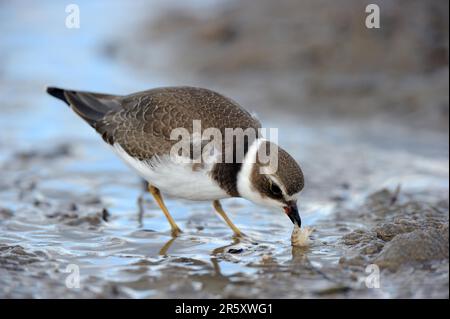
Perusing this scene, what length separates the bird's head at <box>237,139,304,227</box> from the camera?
6.85m

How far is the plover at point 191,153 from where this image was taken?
7023mm

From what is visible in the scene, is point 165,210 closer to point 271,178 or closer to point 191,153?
point 191,153

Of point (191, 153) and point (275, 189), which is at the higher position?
point (191, 153)

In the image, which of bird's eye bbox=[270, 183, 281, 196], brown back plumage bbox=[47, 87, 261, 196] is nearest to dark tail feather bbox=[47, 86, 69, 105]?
brown back plumage bbox=[47, 87, 261, 196]

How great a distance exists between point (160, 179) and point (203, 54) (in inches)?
313

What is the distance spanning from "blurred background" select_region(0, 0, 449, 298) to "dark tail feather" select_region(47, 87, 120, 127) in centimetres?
111

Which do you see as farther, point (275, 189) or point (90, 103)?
point (90, 103)

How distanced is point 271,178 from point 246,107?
624cm

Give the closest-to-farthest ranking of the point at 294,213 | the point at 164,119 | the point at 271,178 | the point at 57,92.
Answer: the point at 271,178 < the point at 294,213 < the point at 164,119 < the point at 57,92

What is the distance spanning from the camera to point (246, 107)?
1307 centimetres

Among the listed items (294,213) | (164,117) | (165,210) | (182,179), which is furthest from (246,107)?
(294,213)
